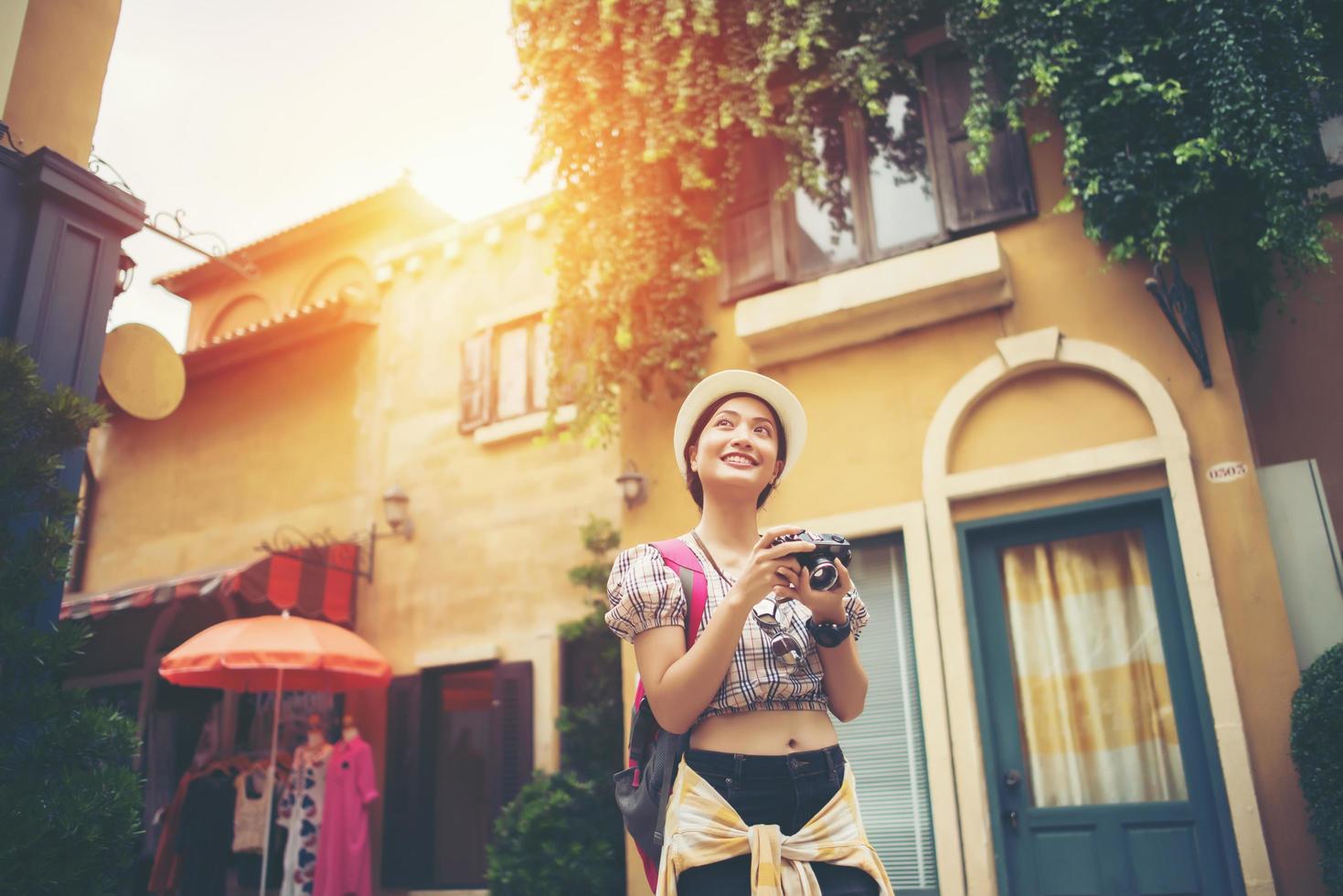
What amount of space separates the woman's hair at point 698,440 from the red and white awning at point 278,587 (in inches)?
324

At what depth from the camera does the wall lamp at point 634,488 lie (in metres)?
7.91

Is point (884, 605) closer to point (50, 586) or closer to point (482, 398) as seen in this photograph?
point (50, 586)

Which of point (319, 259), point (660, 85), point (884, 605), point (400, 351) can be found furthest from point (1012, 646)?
point (319, 259)

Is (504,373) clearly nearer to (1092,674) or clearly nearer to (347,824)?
(347,824)

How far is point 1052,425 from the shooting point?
257 inches

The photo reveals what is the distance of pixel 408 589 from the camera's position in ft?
36.8

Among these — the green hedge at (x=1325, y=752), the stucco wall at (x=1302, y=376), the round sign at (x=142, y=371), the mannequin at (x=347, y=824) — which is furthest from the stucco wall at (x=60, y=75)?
the stucco wall at (x=1302, y=376)

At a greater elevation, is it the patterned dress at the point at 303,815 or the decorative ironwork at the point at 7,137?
the decorative ironwork at the point at 7,137

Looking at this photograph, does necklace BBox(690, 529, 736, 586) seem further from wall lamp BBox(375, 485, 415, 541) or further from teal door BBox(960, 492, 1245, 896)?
wall lamp BBox(375, 485, 415, 541)

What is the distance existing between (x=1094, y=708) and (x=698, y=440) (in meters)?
4.48

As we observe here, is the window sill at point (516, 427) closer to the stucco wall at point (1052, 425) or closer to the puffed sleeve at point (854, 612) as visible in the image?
the stucco wall at point (1052, 425)

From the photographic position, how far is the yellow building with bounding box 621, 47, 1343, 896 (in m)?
5.61

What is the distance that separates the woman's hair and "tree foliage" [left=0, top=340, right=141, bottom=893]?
95.2 inches

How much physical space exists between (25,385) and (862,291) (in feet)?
16.7
